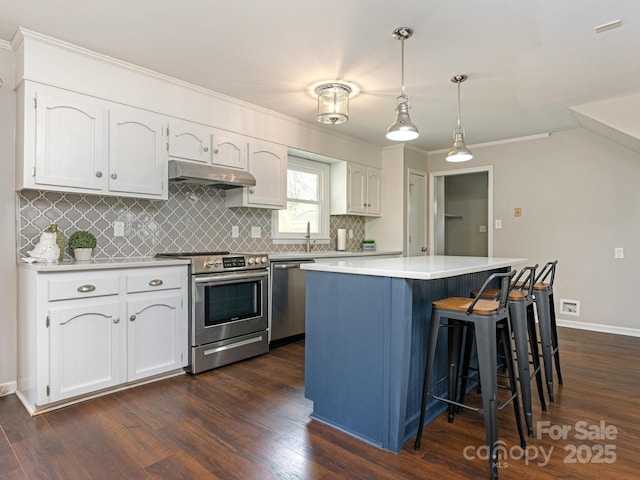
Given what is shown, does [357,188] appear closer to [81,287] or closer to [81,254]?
[81,254]

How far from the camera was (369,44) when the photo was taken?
2.62 metres

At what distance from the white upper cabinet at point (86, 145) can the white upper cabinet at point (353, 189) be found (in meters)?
2.45

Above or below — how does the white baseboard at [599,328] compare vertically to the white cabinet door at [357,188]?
below

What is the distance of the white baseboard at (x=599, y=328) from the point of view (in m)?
4.24

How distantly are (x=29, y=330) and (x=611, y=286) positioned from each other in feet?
18.2

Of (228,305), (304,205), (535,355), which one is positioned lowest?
(535,355)

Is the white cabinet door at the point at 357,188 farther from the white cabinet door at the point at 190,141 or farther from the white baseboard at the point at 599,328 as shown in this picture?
the white baseboard at the point at 599,328

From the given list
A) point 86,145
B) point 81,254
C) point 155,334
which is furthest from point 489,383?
point 86,145

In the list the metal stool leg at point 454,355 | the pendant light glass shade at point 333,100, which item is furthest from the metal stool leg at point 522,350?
the pendant light glass shade at point 333,100

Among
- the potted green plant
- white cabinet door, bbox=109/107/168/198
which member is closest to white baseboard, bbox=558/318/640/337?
white cabinet door, bbox=109/107/168/198

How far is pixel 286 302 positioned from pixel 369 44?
2432 millimetres

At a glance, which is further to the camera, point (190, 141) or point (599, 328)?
point (599, 328)

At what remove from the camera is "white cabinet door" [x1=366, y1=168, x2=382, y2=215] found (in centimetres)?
539

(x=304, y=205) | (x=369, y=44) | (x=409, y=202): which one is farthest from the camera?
(x=409, y=202)
